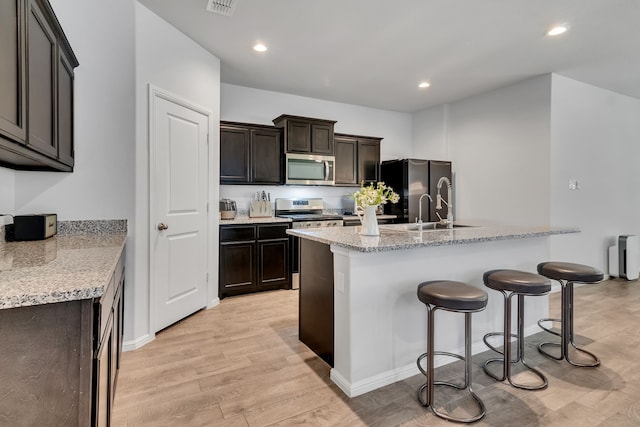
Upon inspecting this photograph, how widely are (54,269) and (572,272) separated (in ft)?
9.94

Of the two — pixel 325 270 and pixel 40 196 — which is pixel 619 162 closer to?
pixel 325 270

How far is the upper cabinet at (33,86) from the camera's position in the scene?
135 centimetres

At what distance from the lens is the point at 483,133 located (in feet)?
16.2

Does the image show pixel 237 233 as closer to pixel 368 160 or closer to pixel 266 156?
pixel 266 156

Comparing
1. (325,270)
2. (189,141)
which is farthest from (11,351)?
(189,141)

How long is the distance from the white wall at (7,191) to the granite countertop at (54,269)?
1.14ft

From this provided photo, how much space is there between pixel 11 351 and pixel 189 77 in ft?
9.46

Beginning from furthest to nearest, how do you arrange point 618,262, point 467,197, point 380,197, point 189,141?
point 467,197
point 618,262
point 189,141
point 380,197

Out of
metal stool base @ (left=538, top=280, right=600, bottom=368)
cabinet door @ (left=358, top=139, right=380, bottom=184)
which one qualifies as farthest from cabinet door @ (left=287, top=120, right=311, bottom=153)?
metal stool base @ (left=538, top=280, right=600, bottom=368)

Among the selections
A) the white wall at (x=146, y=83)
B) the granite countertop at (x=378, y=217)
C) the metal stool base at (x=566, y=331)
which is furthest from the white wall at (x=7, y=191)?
the metal stool base at (x=566, y=331)

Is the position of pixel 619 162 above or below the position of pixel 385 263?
above

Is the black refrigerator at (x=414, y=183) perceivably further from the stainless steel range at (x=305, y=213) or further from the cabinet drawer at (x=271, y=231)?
the cabinet drawer at (x=271, y=231)

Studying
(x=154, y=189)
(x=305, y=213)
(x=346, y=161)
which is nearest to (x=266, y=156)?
(x=305, y=213)

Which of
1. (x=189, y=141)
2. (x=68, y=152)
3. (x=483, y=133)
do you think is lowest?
(x=68, y=152)
